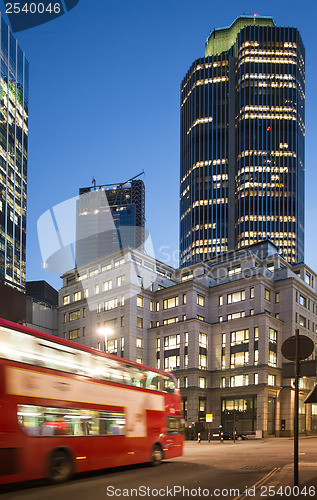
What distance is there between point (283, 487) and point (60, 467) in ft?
21.2

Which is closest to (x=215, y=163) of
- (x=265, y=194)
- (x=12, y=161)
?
(x=265, y=194)

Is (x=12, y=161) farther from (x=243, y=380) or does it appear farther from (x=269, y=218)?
(x=243, y=380)

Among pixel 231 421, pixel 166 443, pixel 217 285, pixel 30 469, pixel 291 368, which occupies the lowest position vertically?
pixel 231 421

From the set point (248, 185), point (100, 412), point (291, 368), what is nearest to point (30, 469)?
point (100, 412)

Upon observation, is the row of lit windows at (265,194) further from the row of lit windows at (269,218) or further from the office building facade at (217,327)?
the office building facade at (217,327)

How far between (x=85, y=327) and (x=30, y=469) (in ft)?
250

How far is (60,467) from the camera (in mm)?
15102

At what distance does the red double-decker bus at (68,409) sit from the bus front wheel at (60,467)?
0.09ft

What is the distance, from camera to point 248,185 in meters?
188

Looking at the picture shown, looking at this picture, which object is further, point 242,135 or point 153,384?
point 242,135

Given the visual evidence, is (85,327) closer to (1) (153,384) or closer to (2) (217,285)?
(2) (217,285)

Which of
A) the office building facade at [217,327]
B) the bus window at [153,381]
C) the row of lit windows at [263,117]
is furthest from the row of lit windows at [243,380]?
the row of lit windows at [263,117]

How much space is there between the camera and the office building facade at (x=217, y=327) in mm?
73625

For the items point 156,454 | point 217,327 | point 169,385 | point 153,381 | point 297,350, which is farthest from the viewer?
point 217,327
